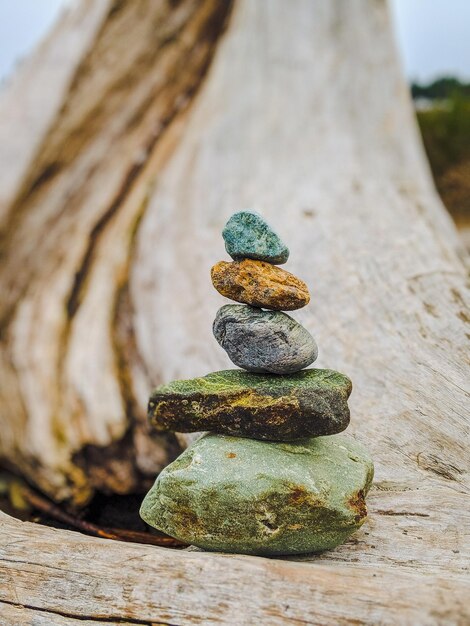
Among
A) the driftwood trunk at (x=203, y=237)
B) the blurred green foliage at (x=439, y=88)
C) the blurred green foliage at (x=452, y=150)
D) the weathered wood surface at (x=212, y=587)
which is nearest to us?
the weathered wood surface at (x=212, y=587)

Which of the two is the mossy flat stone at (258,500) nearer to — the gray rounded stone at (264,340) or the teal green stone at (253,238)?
the gray rounded stone at (264,340)

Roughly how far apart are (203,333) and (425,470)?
2006mm

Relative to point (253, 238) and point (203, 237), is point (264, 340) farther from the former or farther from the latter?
point (203, 237)

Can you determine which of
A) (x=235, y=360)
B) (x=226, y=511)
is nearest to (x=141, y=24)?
(x=235, y=360)

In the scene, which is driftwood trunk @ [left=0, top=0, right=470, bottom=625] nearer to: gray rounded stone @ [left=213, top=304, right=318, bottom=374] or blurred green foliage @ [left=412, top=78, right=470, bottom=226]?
gray rounded stone @ [left=213, top=304, right=318, bottom=374]

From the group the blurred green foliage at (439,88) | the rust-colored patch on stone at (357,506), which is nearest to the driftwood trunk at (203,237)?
the rust-colored patch on stone at (357,506)

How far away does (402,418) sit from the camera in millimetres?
3191

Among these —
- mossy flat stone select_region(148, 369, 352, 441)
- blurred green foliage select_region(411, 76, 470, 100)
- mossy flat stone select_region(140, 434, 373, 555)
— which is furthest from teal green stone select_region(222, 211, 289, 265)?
blurred green foliage select_region(411, 76, 470, 100)

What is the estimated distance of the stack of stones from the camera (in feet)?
7.74

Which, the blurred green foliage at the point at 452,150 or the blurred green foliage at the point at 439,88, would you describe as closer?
the blurred green foliage at the point at 452,150

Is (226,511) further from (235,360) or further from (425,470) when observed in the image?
(425,470)

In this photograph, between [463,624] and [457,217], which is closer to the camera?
[463,624]

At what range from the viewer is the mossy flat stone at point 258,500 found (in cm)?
235

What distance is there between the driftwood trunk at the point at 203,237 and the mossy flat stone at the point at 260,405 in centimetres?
47
